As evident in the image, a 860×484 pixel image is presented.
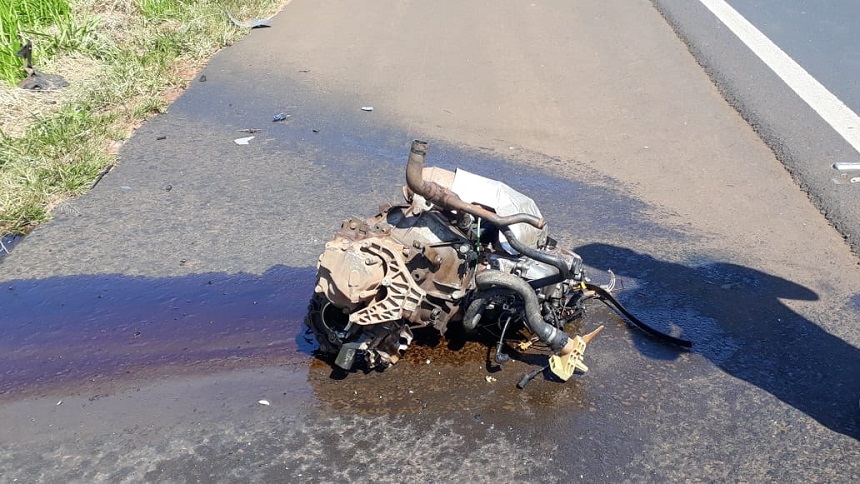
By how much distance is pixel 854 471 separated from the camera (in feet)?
13.5

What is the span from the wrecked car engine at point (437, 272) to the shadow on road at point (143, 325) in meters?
0.59

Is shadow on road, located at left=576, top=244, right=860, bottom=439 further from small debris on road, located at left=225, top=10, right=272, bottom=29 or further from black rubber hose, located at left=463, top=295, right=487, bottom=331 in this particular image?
small debris on road, located at left=225, top=10, right=272, bottom=29

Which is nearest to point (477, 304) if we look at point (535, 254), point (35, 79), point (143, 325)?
point (535, 254)

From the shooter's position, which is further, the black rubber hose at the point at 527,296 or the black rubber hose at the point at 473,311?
the black rubber hose at the point at 473,311

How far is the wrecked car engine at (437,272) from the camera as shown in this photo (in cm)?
427

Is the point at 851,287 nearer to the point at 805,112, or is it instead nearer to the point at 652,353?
the point at 652,353

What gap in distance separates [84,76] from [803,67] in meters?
7.96

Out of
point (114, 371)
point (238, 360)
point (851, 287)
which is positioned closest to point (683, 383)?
point (851, 287)

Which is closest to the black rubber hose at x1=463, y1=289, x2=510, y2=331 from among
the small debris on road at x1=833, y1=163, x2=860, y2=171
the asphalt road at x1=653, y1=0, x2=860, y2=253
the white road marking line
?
the small debris on road at x1=833, y1=163, x2=860, y2=171

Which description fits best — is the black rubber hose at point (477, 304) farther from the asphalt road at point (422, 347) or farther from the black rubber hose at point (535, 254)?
the asphalt road at point (422, 347)

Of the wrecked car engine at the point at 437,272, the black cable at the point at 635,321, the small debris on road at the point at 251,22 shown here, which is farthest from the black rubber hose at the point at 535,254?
the small debris on road at the point at 251,22

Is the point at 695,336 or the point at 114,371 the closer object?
the point at 114,371

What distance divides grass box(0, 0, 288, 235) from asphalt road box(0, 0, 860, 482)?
0.26 metres

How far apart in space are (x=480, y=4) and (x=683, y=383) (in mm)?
8640
